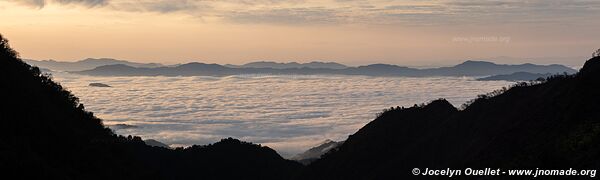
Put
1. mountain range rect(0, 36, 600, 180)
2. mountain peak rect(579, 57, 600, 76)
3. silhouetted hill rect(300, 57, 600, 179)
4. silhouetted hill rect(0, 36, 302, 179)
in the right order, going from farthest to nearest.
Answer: mountain peak rect(579, 57, 600, 76) → silhouetted hill rect(0, 36, 302, 179) → mountain range rect(0, 36, 600, 180) → silhouetted hill rect(300, 57, 600, 179)

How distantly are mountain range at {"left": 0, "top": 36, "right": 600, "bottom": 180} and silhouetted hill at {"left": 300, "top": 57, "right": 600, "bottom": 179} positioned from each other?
0.15 m

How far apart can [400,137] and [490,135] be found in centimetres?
2578

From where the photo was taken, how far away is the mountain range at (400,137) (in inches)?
1594

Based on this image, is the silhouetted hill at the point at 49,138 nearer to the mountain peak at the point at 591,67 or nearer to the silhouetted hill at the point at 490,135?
the silhouetted hill at the point at 490,135

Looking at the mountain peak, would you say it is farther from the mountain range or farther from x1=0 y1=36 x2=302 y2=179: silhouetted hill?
x1=0 y1=36 x2=302 y2=179: silhouetted hill

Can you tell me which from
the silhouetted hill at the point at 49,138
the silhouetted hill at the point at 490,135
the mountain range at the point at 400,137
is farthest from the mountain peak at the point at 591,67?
the silhouetted hill at the point at 49,138

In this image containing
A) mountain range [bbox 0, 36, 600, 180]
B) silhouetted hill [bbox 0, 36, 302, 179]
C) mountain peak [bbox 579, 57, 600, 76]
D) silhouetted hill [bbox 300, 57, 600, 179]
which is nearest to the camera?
silhouetted hill [bbox 300, 57, 600, 179]

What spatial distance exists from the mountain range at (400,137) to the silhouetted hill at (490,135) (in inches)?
6.1

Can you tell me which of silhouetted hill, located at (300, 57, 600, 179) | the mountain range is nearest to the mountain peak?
silhouetted hill, located at (300, 57, 600, 179)

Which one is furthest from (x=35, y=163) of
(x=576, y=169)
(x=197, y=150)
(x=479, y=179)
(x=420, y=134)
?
Result: (x=197, y=150)

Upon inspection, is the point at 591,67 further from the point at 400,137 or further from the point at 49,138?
the point at 49,138

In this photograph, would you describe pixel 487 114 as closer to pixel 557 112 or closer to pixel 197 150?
pixel 557 112

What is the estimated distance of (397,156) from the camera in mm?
80312

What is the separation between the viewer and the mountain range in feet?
133
